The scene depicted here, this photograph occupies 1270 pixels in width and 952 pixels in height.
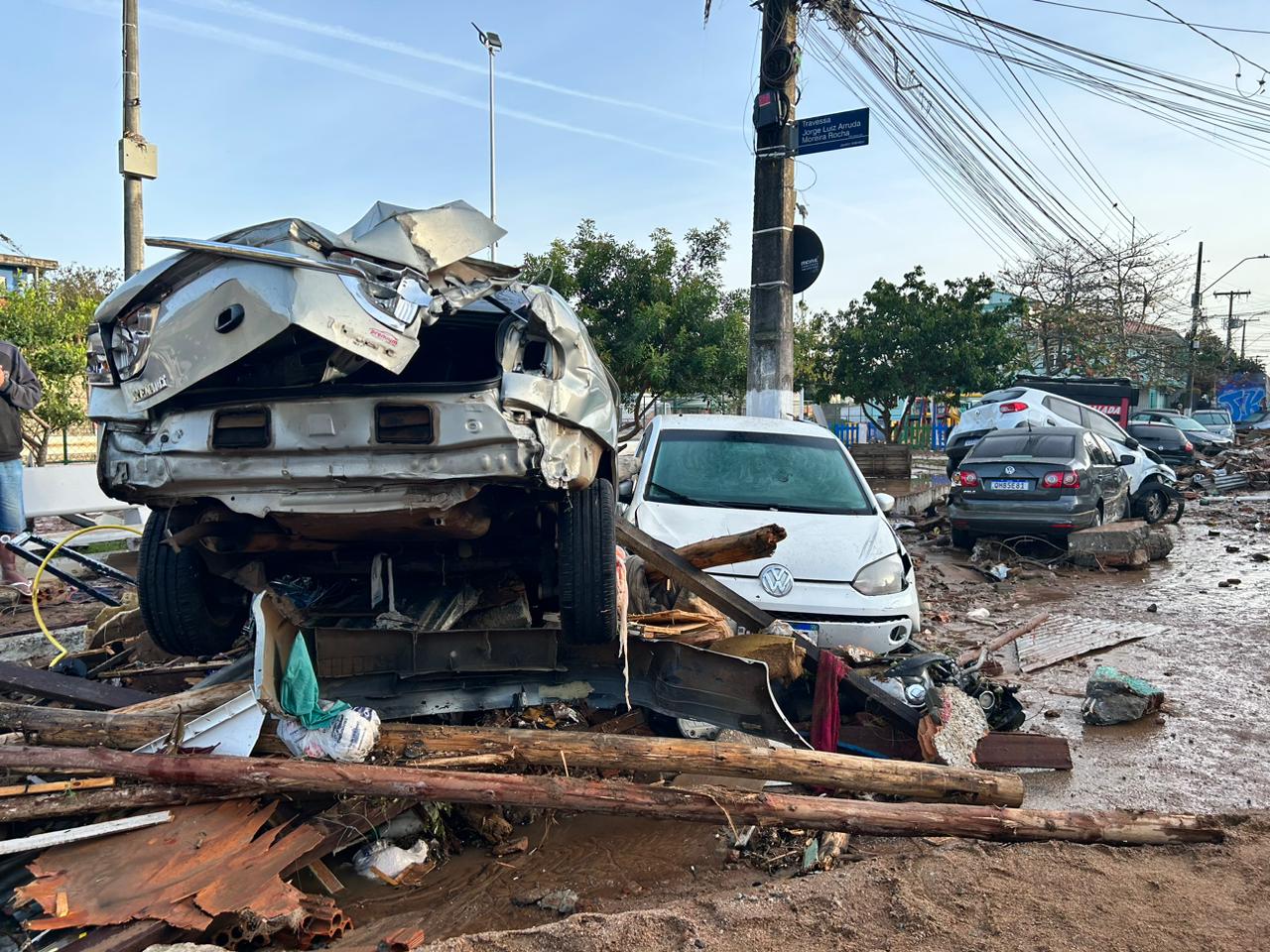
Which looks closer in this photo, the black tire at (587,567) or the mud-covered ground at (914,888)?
the mud-covered ground at (914,888)

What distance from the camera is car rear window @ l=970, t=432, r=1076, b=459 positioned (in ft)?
33.5

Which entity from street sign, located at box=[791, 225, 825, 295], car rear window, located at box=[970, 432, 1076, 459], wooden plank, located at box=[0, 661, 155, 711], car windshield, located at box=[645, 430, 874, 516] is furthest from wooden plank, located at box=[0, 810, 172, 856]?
car rear window, located at box=[970, 432, 1076, 459]

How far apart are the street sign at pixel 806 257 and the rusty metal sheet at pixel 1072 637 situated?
4072 mm

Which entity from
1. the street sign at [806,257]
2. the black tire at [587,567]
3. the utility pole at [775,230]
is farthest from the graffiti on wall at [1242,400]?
the black tire at [587,567]

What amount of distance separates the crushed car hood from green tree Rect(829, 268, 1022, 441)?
15818mm

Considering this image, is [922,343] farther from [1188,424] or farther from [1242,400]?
[1242,400]

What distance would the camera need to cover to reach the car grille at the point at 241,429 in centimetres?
323

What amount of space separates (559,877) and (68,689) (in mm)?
2222

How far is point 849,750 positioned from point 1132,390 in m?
17.7

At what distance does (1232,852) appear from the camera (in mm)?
3166

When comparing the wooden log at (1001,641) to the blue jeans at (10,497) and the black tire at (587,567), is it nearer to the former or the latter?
the black tire at (587,567)

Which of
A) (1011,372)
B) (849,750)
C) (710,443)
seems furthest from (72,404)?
(1011,372)

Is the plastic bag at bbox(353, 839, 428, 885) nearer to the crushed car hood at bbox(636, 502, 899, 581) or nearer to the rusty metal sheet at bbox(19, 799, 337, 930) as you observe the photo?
the rusty metal sheet at bbox(19, 799, 337, 930)

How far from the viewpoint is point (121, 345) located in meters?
3.35
